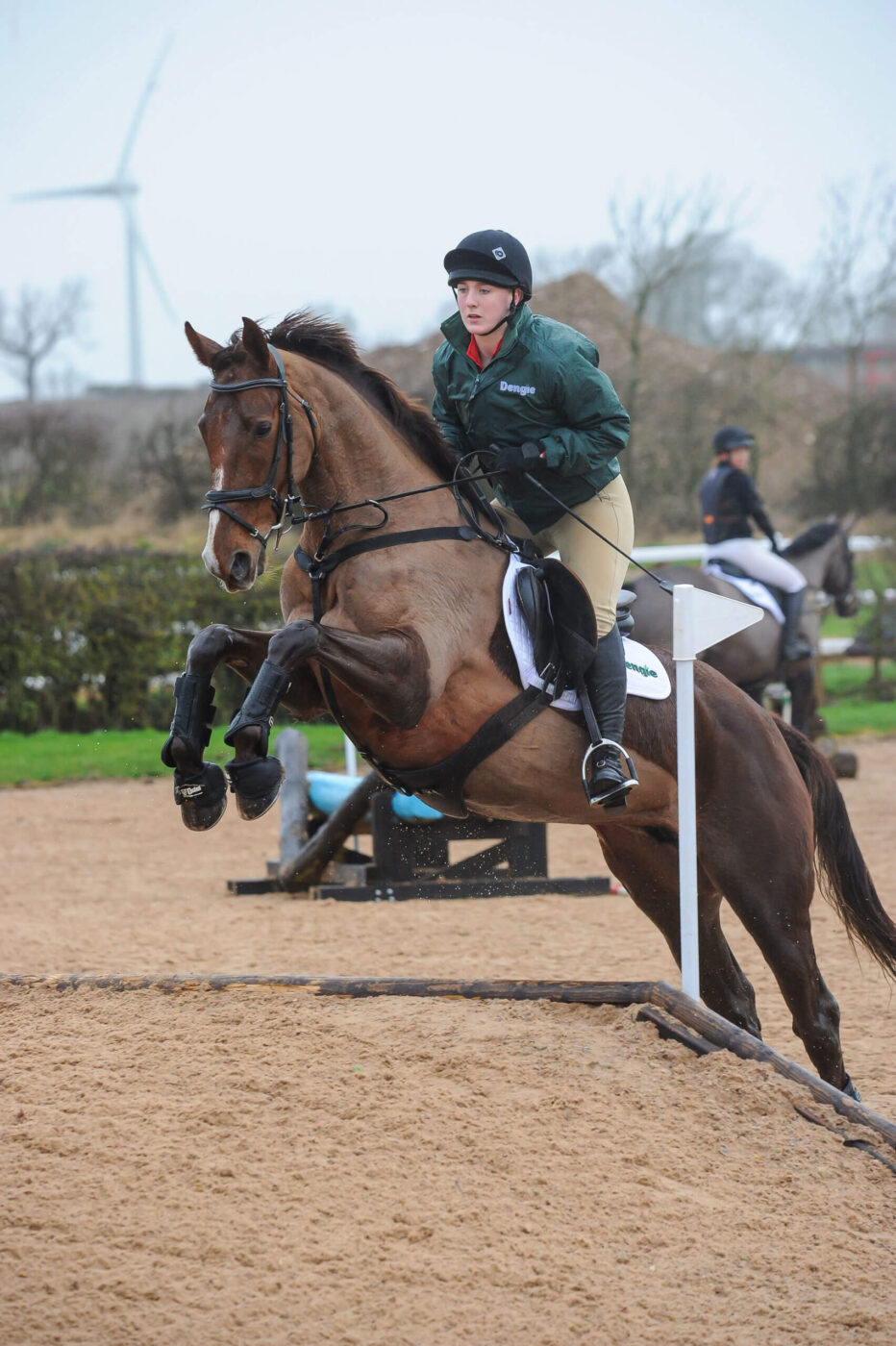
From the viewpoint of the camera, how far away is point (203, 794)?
3.58 meters

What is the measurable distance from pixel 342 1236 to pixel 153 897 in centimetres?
493

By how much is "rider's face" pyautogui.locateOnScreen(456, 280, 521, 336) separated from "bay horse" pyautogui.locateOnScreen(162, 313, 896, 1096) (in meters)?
0.40

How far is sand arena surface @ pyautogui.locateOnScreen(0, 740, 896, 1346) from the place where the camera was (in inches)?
105

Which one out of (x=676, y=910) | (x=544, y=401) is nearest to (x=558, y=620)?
(x=544, y=401)

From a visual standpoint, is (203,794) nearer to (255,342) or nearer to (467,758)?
(467,758)

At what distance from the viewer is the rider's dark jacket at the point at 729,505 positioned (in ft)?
33.4

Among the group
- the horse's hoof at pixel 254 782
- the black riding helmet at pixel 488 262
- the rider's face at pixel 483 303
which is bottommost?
the horse's hoof at pixel 254 782

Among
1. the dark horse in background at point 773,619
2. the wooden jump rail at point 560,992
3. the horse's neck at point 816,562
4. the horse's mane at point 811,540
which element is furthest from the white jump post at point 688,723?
the horse's neck at point 816,562

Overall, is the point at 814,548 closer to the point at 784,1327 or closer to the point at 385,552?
the point at 385,552

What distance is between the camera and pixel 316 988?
4.20 m

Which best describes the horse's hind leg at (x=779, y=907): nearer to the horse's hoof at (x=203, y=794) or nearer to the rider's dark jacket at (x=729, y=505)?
the horse's hoof at (x=203, y=794)

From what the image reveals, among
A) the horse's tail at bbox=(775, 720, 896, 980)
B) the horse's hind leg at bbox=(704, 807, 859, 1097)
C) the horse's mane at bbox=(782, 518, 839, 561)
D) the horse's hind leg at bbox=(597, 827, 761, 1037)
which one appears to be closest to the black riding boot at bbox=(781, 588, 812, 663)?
the horse's mane at bbox=(782, 518, 839, 561)

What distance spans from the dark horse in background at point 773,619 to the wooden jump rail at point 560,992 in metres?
4.28

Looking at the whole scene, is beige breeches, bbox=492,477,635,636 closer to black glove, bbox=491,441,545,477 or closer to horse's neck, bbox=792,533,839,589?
black glove, bbox=491,441,545,477
